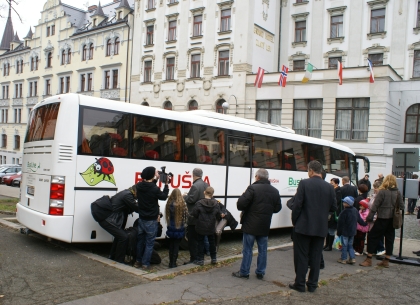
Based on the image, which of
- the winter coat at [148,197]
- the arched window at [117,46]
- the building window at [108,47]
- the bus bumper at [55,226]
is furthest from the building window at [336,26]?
the bus bumper at [55,226]

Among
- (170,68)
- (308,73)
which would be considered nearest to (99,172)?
(308,73)

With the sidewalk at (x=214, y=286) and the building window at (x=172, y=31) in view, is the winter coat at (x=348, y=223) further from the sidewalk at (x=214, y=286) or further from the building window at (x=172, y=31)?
the building window at (x=172, y=31)

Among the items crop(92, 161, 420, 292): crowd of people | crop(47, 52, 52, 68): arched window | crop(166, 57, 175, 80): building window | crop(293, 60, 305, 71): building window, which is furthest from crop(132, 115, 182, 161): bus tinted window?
crop(47, 52, 52, 68): arched window

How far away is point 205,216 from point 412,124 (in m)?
27.4

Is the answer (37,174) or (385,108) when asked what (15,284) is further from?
(385,108)

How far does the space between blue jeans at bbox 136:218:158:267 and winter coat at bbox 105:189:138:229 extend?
0.41 meters

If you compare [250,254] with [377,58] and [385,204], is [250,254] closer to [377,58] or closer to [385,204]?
[385,204]

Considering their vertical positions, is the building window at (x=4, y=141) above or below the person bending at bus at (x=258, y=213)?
above

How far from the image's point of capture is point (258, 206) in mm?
6918

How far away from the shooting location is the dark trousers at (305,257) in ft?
21.3

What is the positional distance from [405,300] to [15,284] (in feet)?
18.8

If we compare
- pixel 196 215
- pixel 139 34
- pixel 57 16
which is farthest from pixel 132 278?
pixel 57 16

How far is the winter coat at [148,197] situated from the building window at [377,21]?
29.4 m

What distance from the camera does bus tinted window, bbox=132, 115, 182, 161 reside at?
8859 mm
